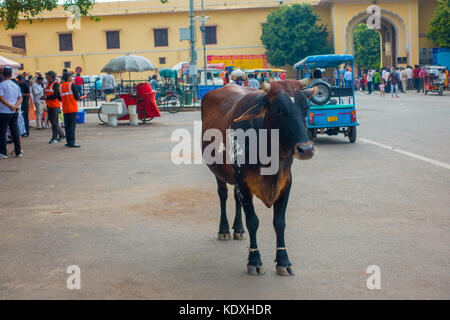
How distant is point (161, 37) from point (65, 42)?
8.47 metres

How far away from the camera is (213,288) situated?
14.6 feet

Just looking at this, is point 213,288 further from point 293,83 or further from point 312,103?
point 312,103

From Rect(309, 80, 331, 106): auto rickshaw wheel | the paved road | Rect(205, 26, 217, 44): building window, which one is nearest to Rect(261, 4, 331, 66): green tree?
Rect(205, 26, 217, 44): building window

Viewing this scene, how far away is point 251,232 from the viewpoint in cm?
491

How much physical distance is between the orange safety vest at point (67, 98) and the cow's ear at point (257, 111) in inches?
394

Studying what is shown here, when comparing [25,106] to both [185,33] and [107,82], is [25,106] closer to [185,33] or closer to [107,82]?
[185,33]

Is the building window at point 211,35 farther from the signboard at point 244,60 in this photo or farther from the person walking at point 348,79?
the person walking at point 348,79

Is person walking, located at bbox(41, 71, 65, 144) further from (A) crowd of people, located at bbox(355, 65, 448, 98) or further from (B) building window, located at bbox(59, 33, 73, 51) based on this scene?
(B) building window, located at bbox(59, 33, 73, 51)

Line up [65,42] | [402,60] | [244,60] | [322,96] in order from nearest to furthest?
[322,96]
[402,60]
[244,60]
[65,42]

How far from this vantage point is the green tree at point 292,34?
46912 millimetres

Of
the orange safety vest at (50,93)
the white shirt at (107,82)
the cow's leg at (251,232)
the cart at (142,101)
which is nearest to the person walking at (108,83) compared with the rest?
the white shirt at (107,82)

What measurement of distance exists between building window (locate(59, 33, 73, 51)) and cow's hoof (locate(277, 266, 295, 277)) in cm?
4933

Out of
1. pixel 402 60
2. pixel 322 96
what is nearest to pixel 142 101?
pixel 322 96
